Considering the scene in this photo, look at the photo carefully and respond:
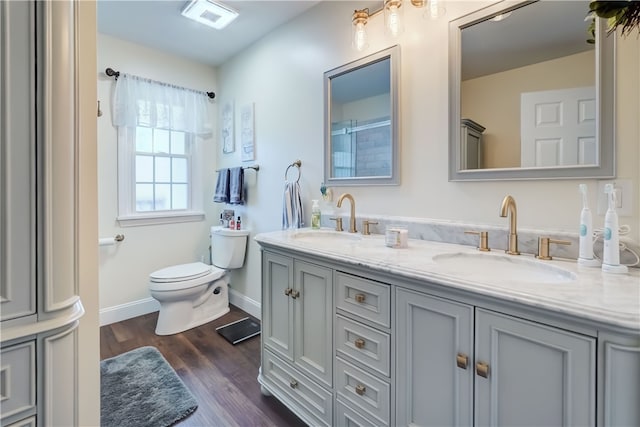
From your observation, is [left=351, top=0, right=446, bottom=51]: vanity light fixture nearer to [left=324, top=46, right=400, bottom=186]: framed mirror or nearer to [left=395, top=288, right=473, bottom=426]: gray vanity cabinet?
[left=324, top=46, right=400, bottom=186]: framed mirror

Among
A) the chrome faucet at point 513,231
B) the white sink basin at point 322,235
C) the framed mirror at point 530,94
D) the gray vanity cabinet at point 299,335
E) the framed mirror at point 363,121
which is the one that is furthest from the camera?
the white sink basin at point 322,235

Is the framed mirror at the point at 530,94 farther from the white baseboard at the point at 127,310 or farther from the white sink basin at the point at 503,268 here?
the white baseboard at the point at 127,310

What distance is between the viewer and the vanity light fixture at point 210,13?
214 cm

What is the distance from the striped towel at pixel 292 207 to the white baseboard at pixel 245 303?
37.5 inches

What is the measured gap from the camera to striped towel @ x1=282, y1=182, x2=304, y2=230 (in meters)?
2.24

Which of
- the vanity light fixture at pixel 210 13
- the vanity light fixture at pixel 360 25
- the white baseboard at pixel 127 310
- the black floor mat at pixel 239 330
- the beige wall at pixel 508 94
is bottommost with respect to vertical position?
the black floor mat at pixel 239 330

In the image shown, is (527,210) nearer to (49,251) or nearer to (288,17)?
(49,251)

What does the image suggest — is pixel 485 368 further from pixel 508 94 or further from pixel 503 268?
pixel 508 94

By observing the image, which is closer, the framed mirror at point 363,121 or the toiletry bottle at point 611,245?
the toiletry bottle at point 611,245

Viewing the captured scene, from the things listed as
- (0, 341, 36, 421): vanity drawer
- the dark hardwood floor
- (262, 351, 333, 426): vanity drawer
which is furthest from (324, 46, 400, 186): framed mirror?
(0, 341, 36, 421): vanity drawer

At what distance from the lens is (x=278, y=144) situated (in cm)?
252

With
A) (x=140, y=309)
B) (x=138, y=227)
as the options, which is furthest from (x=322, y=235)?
(x=140, y=309)

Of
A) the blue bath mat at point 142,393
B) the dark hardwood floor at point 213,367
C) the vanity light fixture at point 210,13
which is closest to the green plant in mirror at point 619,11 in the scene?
the dark hardwood floor at point 213,367

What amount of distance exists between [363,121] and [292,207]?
31.1 inches
